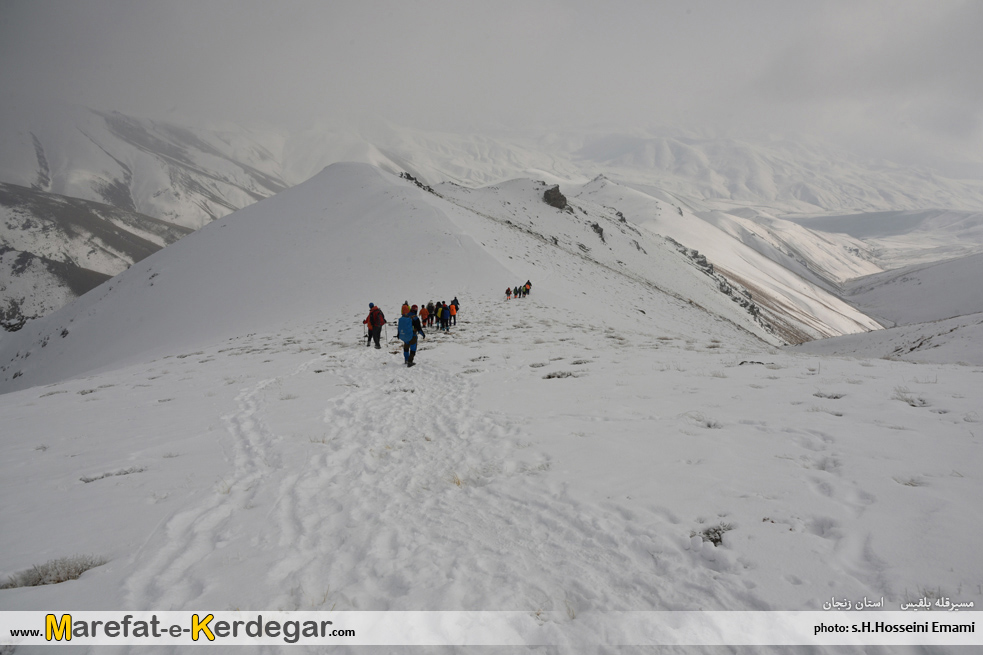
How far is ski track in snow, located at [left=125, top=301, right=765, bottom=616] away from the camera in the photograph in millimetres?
3490

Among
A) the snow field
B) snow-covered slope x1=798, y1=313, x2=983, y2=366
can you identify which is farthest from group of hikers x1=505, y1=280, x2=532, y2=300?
snow-covered slope x1=798, y1=313, x2=983, y2=366

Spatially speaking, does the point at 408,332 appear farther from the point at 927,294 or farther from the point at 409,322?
the point at 927,294

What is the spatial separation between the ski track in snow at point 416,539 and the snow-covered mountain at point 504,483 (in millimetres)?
25

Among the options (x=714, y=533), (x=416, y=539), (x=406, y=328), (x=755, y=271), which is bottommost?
(x=416, y=539)

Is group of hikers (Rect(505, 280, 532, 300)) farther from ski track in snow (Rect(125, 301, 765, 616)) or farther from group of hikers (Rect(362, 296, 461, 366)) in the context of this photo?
ski track in snow (Rect(125, 301, 765, 616))

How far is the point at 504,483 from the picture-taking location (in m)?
5.53

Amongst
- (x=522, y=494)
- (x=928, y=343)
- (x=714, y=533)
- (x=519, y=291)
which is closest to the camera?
(x=714, y=533)

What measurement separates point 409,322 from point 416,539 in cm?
932

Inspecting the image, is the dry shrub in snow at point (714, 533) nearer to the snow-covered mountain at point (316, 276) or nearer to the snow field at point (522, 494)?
the snow field at point (522, 494)

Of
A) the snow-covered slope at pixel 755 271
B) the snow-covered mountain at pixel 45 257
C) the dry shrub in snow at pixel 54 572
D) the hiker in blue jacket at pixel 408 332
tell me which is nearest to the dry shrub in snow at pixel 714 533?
the dry shrub in snow at pixel 54 572

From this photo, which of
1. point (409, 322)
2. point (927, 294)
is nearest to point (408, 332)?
point (409, 322)

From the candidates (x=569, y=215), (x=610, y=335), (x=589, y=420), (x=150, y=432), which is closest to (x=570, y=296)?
(x=610, y=335)

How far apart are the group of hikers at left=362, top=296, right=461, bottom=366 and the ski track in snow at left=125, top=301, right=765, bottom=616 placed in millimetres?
6011

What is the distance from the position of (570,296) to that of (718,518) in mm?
27109
